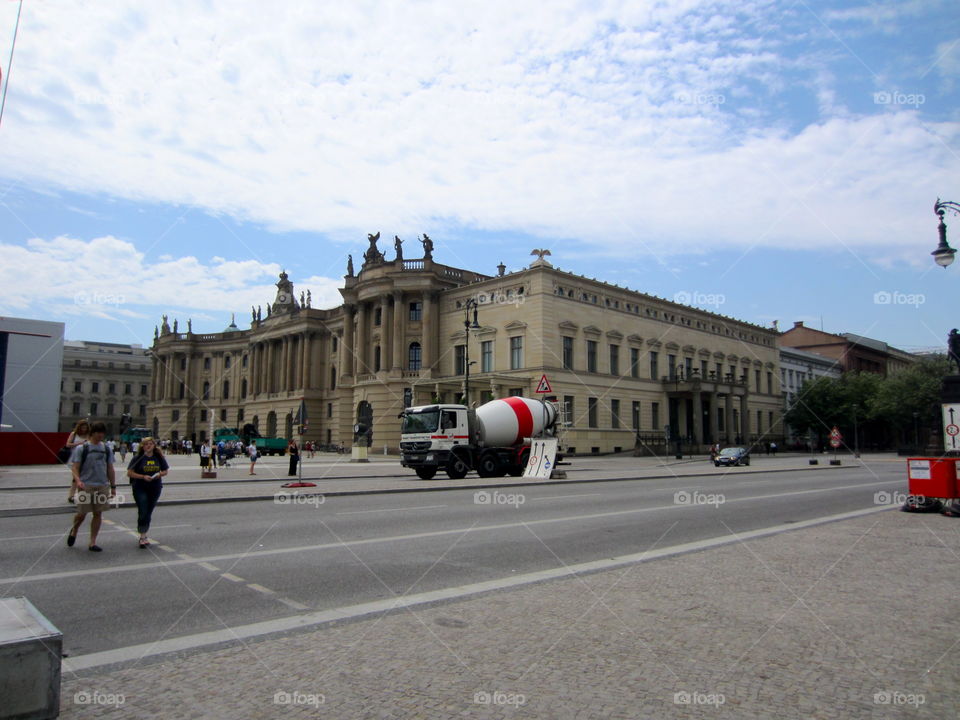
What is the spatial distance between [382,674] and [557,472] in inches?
911

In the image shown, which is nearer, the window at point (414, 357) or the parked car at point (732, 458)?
the parked car at point (732, 458)

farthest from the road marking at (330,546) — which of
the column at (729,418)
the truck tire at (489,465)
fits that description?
the column at (729,418)

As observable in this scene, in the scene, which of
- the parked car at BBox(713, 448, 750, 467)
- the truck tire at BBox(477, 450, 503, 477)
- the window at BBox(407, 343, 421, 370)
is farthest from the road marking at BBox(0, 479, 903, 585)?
the window at BBox(407, 343, 421, 370)

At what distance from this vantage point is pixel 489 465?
28.6 metres

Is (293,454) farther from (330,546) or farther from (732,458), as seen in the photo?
(732,458)

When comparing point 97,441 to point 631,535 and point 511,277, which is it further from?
point 511,277

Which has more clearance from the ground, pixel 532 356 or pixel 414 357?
pixel 414 357

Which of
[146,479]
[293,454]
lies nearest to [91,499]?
[146,479]

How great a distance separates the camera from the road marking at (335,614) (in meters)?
5.25

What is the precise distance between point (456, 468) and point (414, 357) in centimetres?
3726

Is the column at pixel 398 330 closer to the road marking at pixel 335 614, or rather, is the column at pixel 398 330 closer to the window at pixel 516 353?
the window at pixel 516 353

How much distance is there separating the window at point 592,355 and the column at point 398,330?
16848 millimetres

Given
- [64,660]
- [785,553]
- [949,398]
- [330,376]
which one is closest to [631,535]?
[785,553]

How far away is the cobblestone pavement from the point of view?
4355mm
